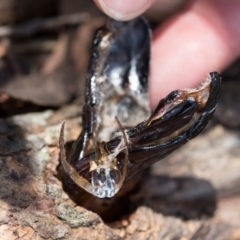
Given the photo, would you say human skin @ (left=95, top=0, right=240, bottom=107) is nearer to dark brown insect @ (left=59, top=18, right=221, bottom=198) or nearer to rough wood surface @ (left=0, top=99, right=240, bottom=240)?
rough wood surface @ (left=0, top=99, right=240, bottom=240)

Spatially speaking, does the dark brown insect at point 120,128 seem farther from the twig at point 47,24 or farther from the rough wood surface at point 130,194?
the twig at point 47,24

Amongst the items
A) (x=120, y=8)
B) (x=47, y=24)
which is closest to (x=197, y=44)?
(x=120, y=8)

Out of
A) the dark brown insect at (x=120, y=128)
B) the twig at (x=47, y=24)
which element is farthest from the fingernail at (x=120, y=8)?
the twig at (x=47, y=24)

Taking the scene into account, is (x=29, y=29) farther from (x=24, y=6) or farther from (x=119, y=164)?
(x=119, y=164)

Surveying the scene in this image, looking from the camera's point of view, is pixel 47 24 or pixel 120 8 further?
pixel 47 24

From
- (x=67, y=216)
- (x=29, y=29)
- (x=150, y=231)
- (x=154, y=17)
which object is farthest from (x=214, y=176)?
(x=29, y=29)

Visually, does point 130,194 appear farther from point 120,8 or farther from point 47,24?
point 47,24

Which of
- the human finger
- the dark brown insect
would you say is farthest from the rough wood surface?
the human finger
